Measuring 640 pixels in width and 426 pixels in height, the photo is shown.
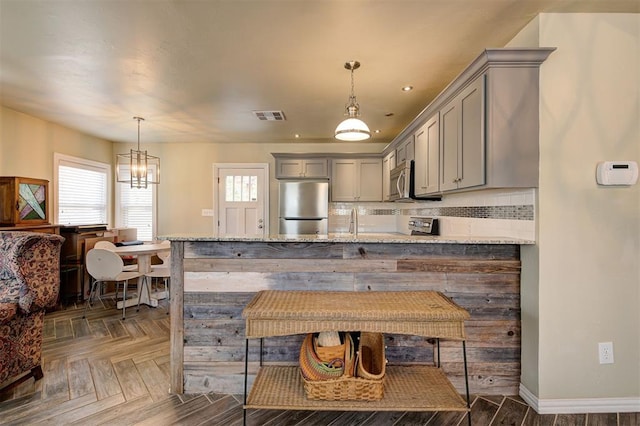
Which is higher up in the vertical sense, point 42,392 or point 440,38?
point 440,38

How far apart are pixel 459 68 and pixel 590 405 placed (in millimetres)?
2619

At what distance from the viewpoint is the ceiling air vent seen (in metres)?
3.90

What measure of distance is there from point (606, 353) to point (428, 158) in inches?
75.3

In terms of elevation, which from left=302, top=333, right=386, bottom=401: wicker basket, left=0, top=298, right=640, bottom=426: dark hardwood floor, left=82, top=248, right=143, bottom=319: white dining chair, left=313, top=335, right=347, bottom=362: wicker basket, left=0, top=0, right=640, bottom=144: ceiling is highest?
left=0, top=0, right=640, bottom=144: ceiling

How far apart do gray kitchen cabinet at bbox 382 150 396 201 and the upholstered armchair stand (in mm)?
3777

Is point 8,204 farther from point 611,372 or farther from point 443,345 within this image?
point 611,372

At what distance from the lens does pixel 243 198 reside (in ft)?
18.2

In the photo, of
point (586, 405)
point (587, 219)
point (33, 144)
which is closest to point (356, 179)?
point (587, 219)

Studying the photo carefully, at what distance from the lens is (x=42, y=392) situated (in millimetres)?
2127

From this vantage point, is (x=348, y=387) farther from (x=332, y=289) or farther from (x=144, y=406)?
(x=144, y=406)

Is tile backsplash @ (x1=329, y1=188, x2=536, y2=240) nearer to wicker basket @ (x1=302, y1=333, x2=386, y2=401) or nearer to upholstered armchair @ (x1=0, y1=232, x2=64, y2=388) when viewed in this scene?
wicker basket @ (x1=302, y1=333, x2=386, y2=401)

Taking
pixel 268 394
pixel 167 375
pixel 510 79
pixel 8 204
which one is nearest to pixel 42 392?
pixel 167 375

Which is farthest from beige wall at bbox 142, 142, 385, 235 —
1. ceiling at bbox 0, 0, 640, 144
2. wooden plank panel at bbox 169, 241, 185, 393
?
wooden plank panel at bbox 169, 241, 185, 393

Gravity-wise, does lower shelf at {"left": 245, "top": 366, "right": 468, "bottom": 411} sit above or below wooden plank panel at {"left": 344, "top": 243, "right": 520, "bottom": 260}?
below
